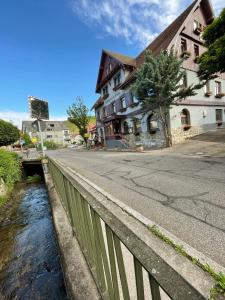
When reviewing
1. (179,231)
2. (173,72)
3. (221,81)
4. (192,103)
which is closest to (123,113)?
(192,103)

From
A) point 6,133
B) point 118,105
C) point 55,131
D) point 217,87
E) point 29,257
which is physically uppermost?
point 217,87

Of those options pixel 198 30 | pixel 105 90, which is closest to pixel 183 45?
pixel 198 30

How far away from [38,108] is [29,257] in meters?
11.0

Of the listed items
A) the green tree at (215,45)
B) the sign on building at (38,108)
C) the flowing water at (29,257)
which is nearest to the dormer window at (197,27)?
the green tree at (215,45)

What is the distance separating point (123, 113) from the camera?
79.5 ft

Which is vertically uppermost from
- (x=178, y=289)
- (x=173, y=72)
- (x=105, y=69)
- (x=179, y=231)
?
(x=105, y=69)

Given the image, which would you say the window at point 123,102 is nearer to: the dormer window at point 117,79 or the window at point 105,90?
the dormer window at point 117,79

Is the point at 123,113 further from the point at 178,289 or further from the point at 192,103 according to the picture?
the point at 178,289

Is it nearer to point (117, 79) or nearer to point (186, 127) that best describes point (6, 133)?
point (117, 79)

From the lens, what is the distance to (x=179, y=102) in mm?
17609

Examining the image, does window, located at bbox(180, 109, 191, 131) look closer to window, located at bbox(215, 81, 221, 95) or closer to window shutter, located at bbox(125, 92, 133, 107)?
window shutter, located at bbox(125, 92, 133, 107)

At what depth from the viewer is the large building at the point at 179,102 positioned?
60.0 feet

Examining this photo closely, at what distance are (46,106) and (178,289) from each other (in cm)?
1511

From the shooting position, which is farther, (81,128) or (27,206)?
(81,128)
